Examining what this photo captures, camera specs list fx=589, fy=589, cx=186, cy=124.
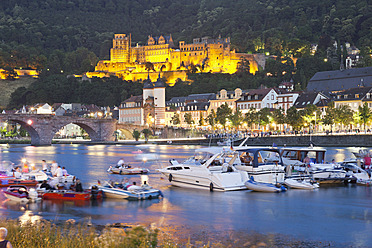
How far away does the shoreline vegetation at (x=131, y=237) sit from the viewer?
14.6m

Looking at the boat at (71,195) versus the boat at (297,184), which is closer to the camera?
the boat at (71,195)

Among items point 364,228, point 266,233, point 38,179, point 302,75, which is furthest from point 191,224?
point 302,75

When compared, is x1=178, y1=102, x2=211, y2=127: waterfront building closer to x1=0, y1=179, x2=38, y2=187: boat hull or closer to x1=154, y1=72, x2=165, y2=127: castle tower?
x1=154, y1=72, x2=165, y2=127: castle tower

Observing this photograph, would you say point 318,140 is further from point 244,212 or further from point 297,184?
point 244,212

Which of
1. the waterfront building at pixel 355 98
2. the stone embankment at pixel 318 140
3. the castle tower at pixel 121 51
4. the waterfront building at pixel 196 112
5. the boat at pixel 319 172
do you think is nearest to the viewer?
the boat at pixel 319 172

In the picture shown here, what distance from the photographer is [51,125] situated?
90000 millimetres

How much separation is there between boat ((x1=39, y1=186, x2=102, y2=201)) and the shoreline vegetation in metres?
5.24

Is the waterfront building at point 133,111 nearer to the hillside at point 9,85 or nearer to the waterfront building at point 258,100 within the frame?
the waterfront building at point 258,100

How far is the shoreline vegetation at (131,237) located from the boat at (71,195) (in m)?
5.24

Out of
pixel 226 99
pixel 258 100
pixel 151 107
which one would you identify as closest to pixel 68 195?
pixel 258 100

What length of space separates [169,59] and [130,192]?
149992mm

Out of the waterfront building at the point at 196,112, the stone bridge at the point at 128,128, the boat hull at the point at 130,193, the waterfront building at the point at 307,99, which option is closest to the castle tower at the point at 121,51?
the waterfront building at the point at 196,112

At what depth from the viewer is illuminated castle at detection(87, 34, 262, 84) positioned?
163 m

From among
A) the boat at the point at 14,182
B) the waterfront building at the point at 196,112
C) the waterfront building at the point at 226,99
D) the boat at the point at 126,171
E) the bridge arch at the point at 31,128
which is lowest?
the boat at the point at 14,182
